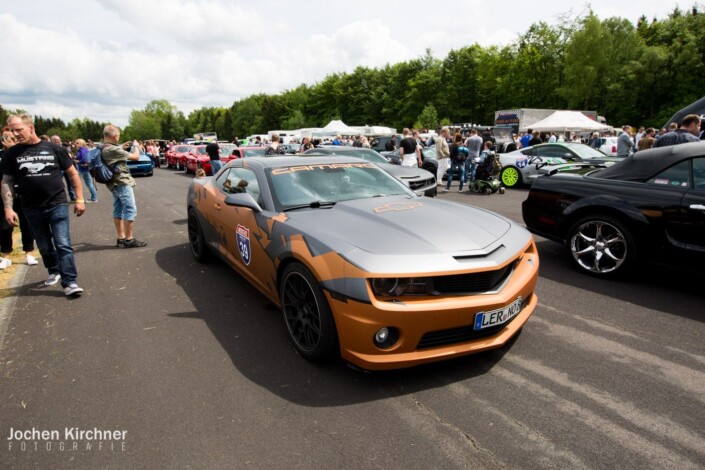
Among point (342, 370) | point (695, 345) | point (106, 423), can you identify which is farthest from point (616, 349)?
point (106, 423)

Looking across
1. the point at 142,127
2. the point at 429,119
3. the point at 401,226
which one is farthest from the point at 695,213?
the point at 142,127

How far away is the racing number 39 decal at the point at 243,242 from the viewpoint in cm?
384

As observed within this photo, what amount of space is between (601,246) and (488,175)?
7.66m

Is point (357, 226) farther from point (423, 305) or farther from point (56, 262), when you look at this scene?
A: point (56, 262)

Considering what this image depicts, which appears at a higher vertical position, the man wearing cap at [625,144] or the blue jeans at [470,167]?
the man wearing cap at [625,144]

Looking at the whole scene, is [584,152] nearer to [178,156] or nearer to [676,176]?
[676,176]

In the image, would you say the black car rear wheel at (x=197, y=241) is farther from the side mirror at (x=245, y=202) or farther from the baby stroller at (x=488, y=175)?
the baby stroller at (x=488, y=175)

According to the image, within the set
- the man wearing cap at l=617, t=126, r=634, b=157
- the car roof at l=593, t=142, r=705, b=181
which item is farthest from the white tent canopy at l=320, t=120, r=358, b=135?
the car roof at l=593, t=142, r=705, b=181

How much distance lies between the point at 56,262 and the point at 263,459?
430 centimetres

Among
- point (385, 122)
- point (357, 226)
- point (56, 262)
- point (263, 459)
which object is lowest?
point (263, 459)

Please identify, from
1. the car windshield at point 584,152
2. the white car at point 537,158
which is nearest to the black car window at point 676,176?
the white car at point 537,158

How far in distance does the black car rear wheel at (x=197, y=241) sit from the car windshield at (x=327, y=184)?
6.52 feet

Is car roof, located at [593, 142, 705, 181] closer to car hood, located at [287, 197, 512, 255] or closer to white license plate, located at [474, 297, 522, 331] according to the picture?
car hood, located at [287, 197, 512, 255]

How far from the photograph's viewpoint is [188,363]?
10.3 feet
